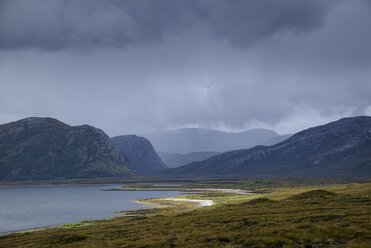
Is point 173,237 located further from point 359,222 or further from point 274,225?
point 359,222

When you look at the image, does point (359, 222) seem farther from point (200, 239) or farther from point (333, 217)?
point (200, 239)

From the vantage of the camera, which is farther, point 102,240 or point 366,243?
point 102,240

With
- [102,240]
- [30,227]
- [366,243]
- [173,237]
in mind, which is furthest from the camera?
[30,227]

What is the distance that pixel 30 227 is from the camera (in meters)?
106

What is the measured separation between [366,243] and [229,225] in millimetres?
25808

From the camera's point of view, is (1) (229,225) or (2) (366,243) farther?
(1) (229,225)

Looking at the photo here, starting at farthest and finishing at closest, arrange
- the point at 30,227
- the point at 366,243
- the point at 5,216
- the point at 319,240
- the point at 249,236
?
the point at 5,216
the point at 30,227
the point at 249,236
the point at 319,240
the point at 366,243

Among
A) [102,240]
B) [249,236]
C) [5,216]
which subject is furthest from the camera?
[5,216]

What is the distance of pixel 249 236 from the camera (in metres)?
54.4

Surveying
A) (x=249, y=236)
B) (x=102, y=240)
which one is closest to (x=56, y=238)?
(x=102, y=240)

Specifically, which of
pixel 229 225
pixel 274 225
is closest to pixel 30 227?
pixel 229 225

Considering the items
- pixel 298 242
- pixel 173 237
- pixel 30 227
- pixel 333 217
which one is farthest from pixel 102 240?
pixel 30 227

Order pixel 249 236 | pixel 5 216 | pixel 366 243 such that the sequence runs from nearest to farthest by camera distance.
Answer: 1. pixel 366 243
2. pixel 249 236
3. pixel 5 216

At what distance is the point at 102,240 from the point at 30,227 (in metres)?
50.6
